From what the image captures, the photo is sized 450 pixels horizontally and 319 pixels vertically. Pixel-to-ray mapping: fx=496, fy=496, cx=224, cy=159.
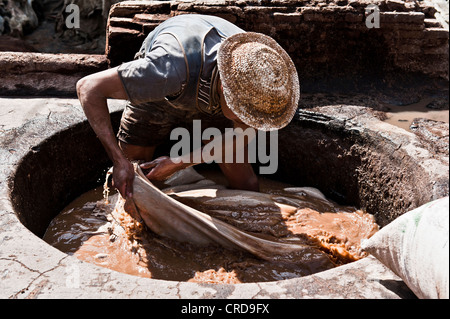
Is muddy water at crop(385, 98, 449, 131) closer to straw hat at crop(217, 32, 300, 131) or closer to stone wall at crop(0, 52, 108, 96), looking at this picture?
straw hat at crop(217, 32, 300, 131)

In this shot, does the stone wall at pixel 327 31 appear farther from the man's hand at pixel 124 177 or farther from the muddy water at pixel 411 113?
the man's hand at pixel 124 177

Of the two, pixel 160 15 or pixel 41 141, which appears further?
pixel 160 15

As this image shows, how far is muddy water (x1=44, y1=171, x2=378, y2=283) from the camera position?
2346mm

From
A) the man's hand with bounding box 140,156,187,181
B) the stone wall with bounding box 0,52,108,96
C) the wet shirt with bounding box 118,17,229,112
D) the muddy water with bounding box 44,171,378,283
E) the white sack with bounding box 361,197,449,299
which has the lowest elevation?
the muddy water with bounding box 44,171,378,283

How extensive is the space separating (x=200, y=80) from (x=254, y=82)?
27 centimetres

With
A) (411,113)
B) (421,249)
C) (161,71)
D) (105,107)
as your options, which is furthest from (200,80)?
(411,113)

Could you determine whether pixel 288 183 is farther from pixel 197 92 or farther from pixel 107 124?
pixel 107 124

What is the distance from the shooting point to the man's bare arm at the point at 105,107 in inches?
86.8

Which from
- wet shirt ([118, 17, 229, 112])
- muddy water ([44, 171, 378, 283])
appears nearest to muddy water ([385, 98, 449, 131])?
muddy water ([44, 171, 378, 283])

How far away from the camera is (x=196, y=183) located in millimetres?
3141

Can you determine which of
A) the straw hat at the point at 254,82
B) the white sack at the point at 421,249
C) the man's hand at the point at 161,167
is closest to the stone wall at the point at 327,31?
the man's hand at the point at 161,167

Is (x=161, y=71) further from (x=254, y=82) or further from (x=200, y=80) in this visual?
(x=254, y=82)

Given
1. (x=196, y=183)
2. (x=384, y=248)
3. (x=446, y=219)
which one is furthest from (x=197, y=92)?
(x=446, y=219)

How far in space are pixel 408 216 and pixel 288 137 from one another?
164cm
